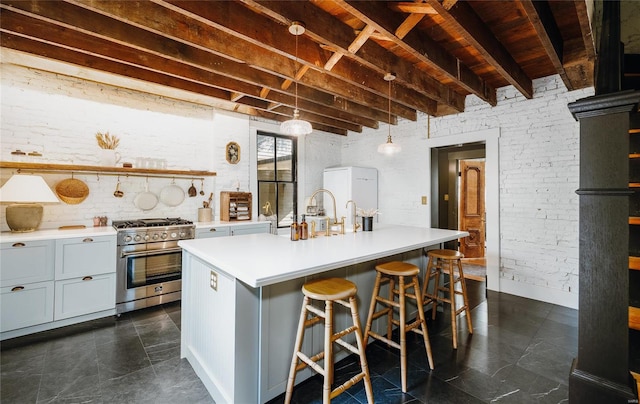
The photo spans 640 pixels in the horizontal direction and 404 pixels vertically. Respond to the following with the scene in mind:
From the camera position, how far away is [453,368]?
7.12 feet

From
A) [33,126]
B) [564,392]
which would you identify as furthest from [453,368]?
[33,126]

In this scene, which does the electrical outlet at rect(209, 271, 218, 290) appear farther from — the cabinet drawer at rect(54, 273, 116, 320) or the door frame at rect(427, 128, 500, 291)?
the door frame at rect(427, 128, 500, 291)

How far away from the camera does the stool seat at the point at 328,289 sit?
1.67 m

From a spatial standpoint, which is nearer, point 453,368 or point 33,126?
point 453,368

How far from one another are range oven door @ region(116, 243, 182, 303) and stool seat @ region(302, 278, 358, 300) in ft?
7.78

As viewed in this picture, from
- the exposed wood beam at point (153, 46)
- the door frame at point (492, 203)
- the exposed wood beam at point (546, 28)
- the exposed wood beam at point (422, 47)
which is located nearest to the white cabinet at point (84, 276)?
the exposed wood beam at point (153, 46)

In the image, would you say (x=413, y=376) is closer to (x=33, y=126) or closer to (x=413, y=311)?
(x=413, y=311)

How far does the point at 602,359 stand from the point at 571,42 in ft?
9.40

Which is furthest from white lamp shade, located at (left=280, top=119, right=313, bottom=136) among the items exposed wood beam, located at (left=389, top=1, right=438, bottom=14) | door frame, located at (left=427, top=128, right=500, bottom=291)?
door frame, located at (left=427, top=128, right=500, bottom=291)

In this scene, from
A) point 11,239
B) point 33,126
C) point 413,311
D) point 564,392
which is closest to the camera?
point 564,392

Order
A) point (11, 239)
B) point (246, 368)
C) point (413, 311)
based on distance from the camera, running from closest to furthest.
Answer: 1. point (246, 368)
2. point (11, 239)
3. point (413, 311)

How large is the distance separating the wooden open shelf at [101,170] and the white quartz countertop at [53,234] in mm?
695

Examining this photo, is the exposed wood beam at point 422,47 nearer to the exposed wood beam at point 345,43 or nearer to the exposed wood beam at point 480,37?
the exposed wood beam at point 345,43

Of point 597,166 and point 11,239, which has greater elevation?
point 597,166
